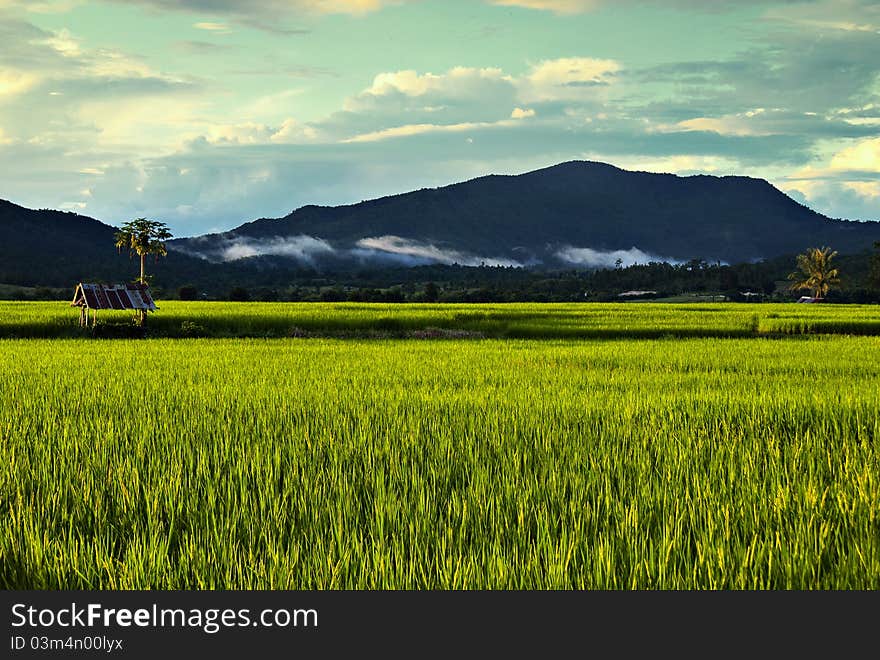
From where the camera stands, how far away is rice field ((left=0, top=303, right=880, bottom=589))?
12.2ft

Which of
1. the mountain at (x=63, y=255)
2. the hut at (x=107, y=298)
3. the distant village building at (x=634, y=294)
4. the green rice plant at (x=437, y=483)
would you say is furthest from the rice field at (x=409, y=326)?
the mountain at (x=63, y=255)

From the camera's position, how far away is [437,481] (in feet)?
18.4

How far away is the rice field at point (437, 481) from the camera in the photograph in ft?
12.2

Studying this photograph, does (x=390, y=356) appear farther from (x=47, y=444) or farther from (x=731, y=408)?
(x=47, y=444)

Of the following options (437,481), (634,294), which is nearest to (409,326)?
(437,481)

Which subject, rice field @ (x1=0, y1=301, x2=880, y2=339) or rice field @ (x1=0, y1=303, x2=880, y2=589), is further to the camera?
rice field @ (x1=0, y1=301, x2=880, y2=339)

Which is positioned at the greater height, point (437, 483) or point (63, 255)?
point (63, 255)

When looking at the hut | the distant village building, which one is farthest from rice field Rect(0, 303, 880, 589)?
the distant village building

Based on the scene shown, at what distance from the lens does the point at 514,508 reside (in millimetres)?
4836

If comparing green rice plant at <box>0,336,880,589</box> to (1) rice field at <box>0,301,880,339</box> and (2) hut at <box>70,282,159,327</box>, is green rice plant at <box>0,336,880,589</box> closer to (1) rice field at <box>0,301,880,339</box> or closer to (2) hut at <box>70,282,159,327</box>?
(2) hut at <box>70,282,159,327</box>

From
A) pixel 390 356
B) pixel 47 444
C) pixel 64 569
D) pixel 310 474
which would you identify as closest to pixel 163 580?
pixel 64 569

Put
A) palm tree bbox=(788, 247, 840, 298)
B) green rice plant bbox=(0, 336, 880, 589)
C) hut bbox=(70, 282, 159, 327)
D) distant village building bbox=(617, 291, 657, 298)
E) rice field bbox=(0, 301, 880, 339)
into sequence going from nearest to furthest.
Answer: green rice plant bbox=(0, 336, 880, 589) → hut bbox=(70, 282, 159, 327) → rice field bbox=(0, 301, 880, 339) → palm tree bbox=(788, 247, 840, 298) → distant village building bbox=(617, 291, 657, 298)

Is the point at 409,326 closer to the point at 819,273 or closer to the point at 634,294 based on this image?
the point at 819,273

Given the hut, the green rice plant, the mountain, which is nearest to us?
the green rice plant
